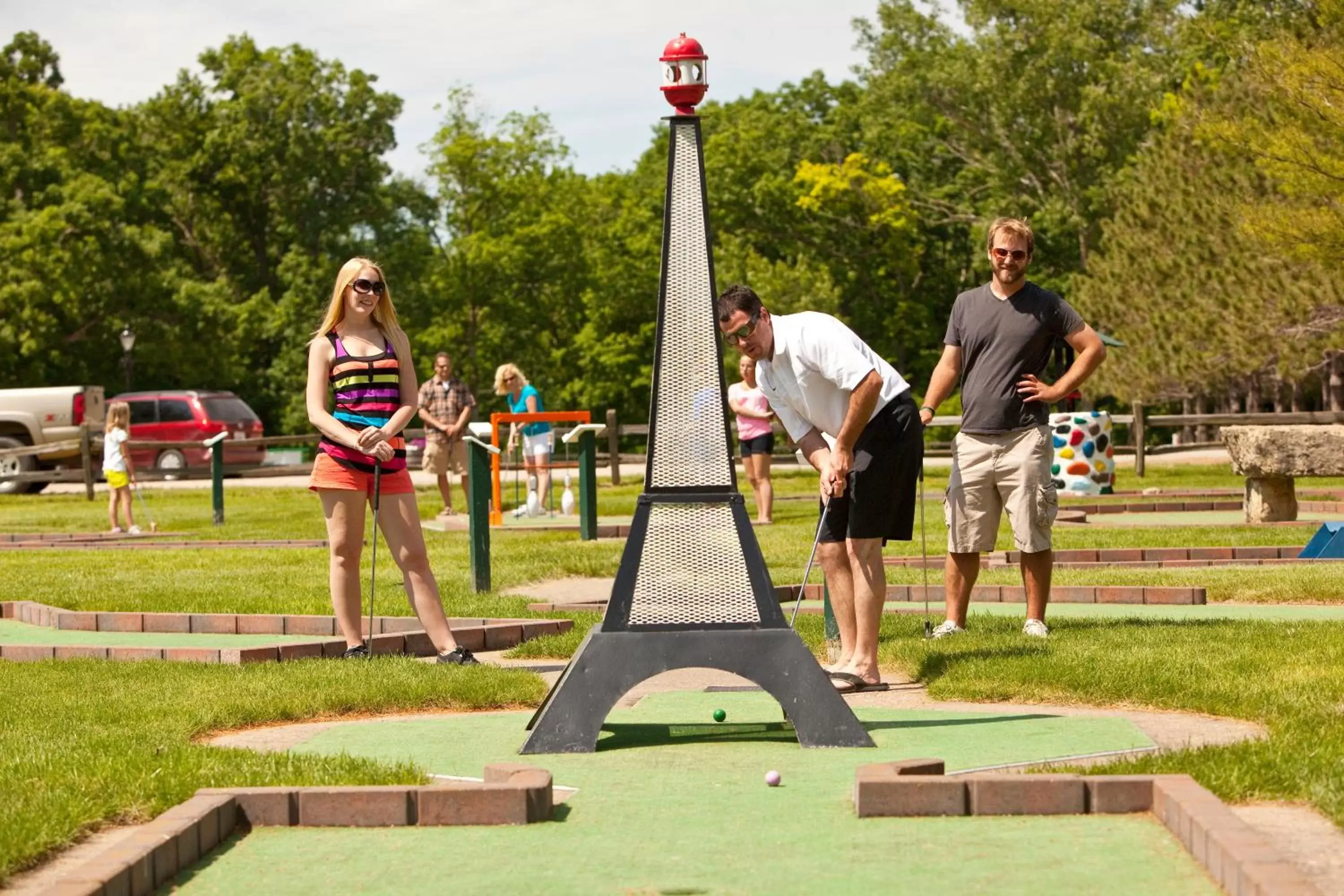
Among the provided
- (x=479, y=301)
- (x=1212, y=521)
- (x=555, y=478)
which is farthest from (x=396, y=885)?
(x=479, y=301)

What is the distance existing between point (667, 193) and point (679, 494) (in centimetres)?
110

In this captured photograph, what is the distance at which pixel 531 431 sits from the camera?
20.9 m

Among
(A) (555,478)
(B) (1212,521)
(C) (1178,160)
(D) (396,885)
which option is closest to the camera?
(D) (396,885)

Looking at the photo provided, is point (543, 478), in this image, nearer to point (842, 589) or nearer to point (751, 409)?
point (751, 409)

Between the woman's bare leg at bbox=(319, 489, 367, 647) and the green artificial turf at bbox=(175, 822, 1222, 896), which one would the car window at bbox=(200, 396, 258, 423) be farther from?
the green artificial turf at bbox=(175, 822, 1222, 896)

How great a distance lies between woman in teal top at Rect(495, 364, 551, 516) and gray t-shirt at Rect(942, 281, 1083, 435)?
36.7 feet

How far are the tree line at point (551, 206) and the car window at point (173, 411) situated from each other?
9.69 meters

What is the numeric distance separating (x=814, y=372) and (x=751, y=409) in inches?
454

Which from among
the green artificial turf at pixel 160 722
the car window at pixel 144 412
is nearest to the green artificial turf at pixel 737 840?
the green artificial turf at pixel 160 722

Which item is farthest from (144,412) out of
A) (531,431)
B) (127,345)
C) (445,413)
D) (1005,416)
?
(1005,416)

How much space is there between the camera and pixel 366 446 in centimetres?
889

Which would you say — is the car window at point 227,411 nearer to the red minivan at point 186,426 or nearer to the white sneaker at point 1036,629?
the red minivan at point 186,426

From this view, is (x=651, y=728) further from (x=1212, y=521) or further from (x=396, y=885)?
(x=1212, y=521)

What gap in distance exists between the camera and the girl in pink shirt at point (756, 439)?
754 inches
